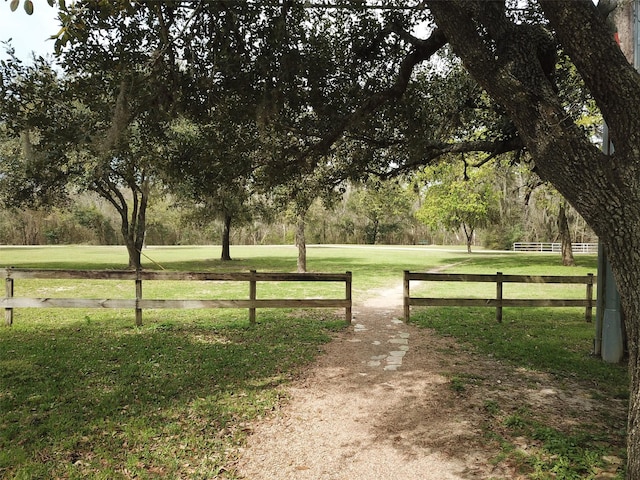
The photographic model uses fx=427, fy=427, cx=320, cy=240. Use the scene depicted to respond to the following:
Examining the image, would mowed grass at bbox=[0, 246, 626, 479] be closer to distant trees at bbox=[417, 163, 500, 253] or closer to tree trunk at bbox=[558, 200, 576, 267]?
tree trunk at bbox=[558, 200, 576, 267]

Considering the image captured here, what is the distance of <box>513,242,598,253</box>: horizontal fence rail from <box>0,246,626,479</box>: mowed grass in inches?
1557

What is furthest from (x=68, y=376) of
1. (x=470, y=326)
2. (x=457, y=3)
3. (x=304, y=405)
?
(x=470, y=326)

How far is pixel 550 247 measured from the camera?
155 feet

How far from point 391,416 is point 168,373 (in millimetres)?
3059

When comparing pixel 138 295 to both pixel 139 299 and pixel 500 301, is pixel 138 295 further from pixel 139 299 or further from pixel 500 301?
pixel 500 301

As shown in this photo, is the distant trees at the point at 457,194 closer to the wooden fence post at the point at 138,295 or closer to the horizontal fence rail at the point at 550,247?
the horizontal fence rail at the point at 550,247

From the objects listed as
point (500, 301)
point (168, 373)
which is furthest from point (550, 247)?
point (168, 373)

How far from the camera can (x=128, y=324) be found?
8930mm

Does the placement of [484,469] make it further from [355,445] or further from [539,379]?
[539,379]

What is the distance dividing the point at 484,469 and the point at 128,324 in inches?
300

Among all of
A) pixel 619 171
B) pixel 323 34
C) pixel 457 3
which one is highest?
pixel 323 34

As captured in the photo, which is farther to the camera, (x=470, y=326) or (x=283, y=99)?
(x=470, y=326)

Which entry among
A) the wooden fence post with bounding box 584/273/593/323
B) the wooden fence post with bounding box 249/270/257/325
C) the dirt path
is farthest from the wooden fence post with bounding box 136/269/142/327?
the wooden fence post with bounding box 584/273/593/323

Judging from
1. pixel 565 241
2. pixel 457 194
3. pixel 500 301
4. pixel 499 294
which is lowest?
pixel 500 301
